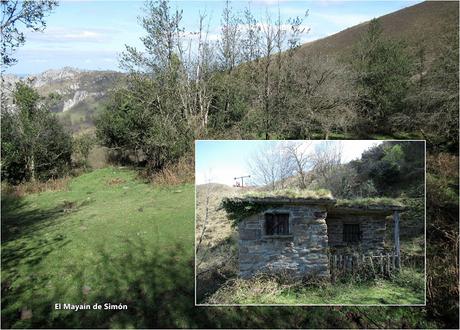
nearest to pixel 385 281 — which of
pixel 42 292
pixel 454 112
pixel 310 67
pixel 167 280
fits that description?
pixel 167 280

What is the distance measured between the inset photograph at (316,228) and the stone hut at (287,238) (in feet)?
0.04

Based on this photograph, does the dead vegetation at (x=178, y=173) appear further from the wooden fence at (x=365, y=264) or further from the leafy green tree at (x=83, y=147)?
the leafy green tree at (x=83, y=147)

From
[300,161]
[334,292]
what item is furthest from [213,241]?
[334,292]

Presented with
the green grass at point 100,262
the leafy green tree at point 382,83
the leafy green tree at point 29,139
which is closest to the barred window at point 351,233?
the green grass at point 100,262

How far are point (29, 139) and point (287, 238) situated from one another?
15113 millimetres

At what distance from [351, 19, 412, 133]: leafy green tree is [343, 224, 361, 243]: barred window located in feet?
58.5

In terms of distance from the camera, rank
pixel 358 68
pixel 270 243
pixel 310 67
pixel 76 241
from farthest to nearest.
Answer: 1. pixel 358 68
2. pixel 310 67
3. pixel 76 241
4. pixel 270 243

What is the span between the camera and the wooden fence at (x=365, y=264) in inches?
215

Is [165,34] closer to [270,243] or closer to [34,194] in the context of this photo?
[34,194]

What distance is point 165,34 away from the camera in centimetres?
1325

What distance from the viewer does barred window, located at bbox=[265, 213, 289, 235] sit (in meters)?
5.42

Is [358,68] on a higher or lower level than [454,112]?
higher

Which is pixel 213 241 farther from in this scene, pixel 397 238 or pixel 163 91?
pixel 163 91

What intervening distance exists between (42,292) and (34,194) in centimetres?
970
